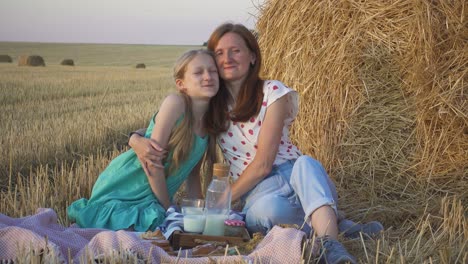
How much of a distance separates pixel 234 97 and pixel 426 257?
1.52 m

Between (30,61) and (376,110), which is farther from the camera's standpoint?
(30,61)

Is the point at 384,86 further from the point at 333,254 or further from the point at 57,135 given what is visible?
the point at 57,135

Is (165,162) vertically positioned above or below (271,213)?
above

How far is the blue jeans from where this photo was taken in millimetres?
3629

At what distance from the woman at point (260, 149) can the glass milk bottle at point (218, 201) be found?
A: 0.24 meters

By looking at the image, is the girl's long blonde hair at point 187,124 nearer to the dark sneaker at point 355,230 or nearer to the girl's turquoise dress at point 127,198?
the girl's turquoise dress at point 127,198

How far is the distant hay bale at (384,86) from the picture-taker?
4.71 m

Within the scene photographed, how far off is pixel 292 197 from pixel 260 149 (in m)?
0.33

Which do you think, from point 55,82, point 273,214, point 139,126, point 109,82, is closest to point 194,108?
point 273,214

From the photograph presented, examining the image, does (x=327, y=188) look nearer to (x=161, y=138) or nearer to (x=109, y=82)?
(x=161, y=138)

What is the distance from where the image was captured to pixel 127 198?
4078 millimetres

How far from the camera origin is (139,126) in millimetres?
8391

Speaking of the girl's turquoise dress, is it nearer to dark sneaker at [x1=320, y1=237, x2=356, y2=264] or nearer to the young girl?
the young girl

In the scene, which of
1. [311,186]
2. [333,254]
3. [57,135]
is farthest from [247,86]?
[57,135]
